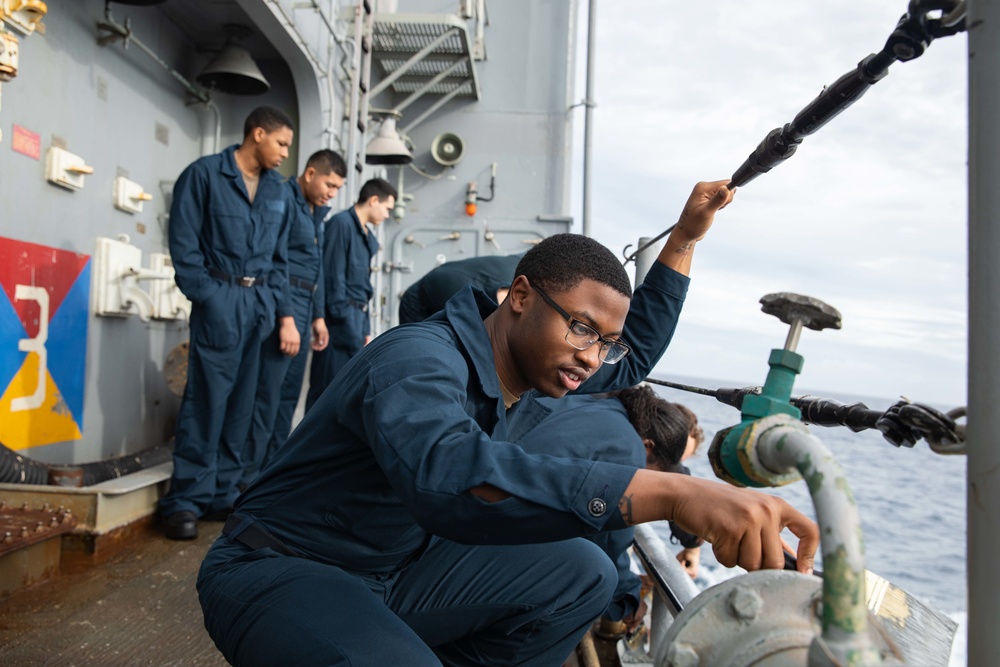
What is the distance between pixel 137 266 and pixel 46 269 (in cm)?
62

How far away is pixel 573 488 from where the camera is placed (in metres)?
1.09

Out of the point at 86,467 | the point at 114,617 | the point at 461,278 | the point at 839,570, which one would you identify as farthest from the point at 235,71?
the point at 839,570

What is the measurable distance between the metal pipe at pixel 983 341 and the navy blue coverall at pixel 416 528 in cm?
42

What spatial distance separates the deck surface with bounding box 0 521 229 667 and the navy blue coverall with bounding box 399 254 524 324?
4.72 ft

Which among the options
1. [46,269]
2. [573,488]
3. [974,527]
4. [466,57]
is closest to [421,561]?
[573,488]

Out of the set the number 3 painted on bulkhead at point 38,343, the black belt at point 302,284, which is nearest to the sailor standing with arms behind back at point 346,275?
the black belt at point 302,284

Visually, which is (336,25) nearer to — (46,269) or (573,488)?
(46,269)

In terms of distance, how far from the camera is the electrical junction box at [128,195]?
4141mm

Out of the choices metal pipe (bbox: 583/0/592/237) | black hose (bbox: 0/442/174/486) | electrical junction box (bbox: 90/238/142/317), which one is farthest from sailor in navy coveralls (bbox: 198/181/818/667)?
metal pipe (bbox: 583/0/592/237)

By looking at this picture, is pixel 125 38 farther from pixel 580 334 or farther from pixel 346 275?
pixel 580 334

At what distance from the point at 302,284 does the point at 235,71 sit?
133cm

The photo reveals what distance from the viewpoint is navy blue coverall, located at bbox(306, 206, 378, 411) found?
496cm

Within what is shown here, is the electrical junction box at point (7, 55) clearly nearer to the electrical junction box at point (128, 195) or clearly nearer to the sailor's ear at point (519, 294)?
the electrical junction box at point (128, 195)

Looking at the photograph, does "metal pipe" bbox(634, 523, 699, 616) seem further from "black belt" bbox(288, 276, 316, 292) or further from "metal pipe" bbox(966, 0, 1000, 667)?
"black belt" bbox(288, 276, 316, 292)
